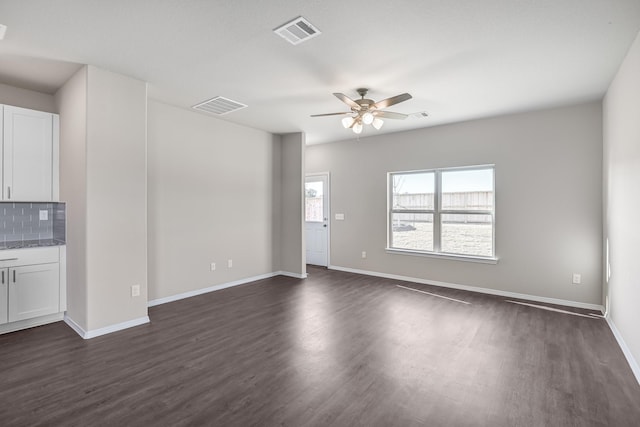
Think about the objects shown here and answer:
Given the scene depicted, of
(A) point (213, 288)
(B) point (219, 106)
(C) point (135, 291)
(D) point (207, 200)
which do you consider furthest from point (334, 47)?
(A) point (213, 288)

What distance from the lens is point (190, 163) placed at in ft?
15.5

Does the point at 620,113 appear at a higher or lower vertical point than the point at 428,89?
lower

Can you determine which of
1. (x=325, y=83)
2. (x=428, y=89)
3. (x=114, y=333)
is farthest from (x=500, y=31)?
(x=114, y=333)

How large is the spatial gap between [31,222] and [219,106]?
2.70 m

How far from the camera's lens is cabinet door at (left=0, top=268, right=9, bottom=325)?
3.22 meters

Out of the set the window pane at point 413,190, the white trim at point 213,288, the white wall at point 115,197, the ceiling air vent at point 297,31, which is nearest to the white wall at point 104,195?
the white wall at point 115,197

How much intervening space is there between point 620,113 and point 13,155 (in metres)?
6.36

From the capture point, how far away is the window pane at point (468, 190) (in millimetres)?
5039

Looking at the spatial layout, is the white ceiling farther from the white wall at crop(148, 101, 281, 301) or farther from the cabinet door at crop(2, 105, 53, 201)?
the white wall at crop(148, 101, 281, 301)

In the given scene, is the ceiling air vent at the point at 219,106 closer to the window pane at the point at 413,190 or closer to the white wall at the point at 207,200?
the white wall at the point at 207,200

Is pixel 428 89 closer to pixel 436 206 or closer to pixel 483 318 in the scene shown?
pixel 436 206

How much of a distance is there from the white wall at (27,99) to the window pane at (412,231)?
540 cm

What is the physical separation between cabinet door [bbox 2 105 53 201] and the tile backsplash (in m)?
0.32

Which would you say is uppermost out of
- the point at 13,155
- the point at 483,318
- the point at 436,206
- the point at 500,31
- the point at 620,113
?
the point at 500,31
